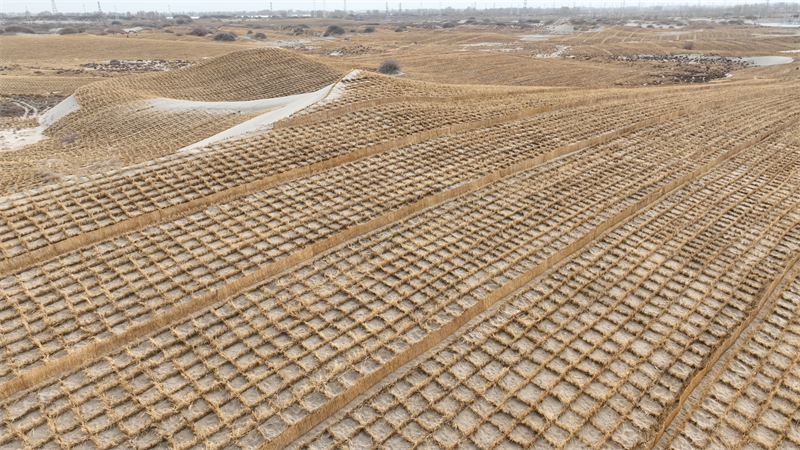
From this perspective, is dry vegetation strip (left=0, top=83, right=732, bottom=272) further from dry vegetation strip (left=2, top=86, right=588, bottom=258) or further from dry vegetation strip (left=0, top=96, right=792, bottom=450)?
dry vegetation strip (left=0, top=96, right=792, bottom=450)

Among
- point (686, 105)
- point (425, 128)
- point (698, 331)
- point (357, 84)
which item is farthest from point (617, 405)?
point (686, 105)

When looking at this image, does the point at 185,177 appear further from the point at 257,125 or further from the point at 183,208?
the point at 257,125

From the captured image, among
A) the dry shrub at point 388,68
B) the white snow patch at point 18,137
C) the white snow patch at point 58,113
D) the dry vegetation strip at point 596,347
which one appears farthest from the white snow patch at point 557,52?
the dry vegetation strip at point 596,347

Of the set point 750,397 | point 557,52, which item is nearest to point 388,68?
point 557,52

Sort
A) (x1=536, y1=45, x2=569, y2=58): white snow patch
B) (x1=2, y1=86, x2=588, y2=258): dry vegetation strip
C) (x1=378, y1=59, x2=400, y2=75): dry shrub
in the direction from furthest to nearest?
(x1=536, y1=45, x2=569, y2=58): white snow patch < (x1=378, y1=59, x2=400, y2=75): dry shrub < (x1=2, y1=86, x2=588, y2=258): dry vegetation strip

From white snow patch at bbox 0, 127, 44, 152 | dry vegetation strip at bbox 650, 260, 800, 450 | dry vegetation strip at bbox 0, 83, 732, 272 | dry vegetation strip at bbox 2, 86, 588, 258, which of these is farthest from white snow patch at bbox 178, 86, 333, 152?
dry vegetation strip at bbox 650, 260, 800, 450

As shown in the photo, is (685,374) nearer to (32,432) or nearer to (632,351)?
(632,351)

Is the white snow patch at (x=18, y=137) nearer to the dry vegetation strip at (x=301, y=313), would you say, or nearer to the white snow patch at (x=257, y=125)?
the white snow patch at (x=257, y=125)

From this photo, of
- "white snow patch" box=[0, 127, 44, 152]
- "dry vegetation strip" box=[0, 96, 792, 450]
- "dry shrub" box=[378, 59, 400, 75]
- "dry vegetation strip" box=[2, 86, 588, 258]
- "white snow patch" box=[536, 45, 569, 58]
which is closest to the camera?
"dry vegetation strip" box=[0, 96, 792, 450]
